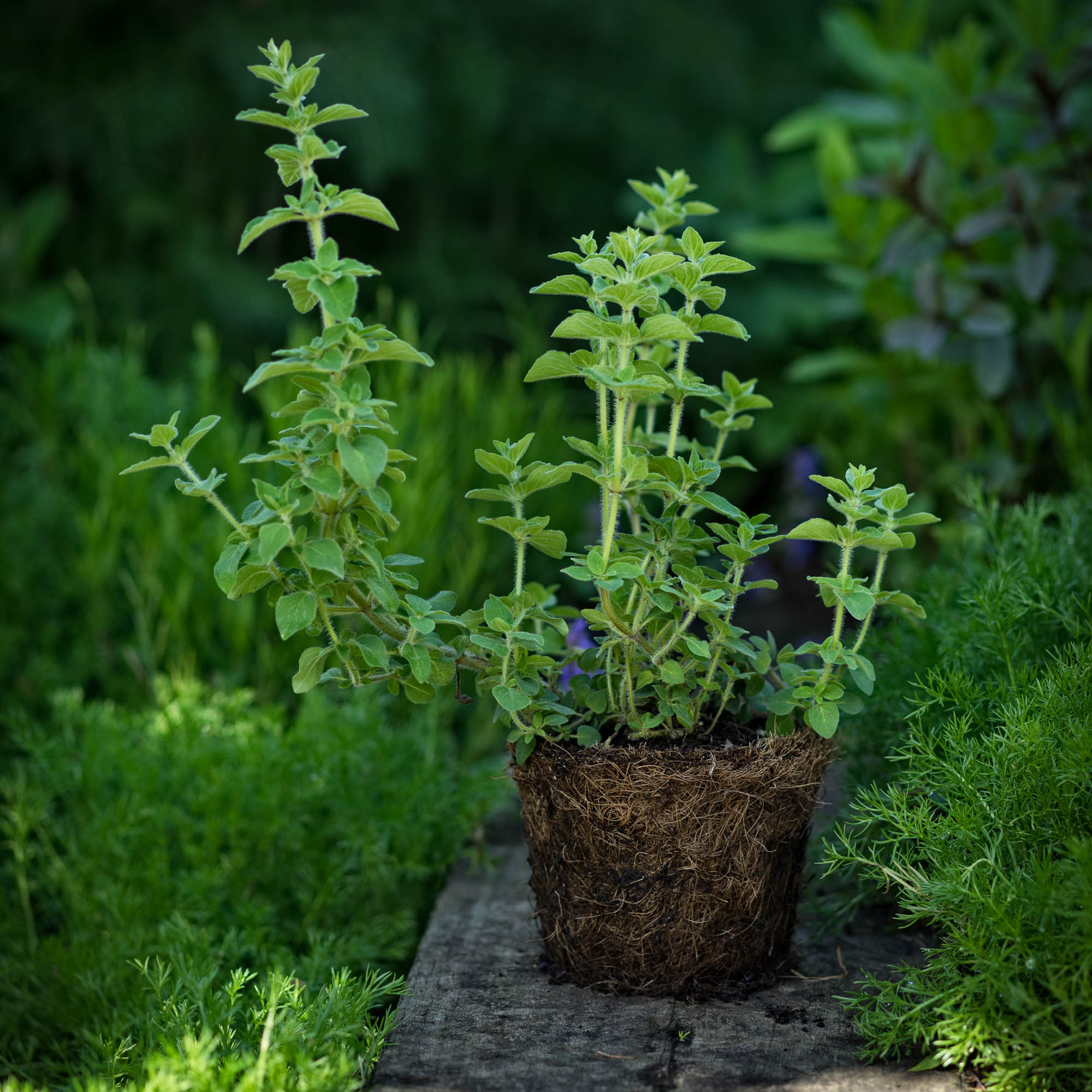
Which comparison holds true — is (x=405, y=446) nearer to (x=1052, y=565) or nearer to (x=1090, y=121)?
(x=1052, y=565)

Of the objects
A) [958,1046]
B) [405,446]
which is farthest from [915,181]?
[958,1046]

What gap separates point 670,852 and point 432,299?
10.4 ft

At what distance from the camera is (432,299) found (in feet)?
13.3

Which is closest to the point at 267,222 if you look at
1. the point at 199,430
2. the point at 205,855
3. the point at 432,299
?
the point at 199,430

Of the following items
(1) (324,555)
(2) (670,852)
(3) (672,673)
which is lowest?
(2) (670,852)

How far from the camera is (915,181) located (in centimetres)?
269

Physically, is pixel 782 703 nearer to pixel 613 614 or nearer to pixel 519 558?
pixel 613 614

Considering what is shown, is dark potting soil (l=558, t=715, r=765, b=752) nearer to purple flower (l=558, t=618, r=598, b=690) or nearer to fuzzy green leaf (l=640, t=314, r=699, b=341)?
purple flower (l=558, t=618, r=598, b=690)

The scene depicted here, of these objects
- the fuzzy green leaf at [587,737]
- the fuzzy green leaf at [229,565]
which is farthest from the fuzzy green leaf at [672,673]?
the fuzzy green leaf at [229,565]

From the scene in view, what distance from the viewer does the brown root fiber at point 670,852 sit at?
47.0 inches

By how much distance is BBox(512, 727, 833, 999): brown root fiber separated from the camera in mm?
1193

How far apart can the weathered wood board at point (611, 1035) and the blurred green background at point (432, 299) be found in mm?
282

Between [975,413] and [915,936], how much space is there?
1.84 metres

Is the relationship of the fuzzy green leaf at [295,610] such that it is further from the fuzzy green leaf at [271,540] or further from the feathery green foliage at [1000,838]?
the feathery green foliage at [1000,838]
